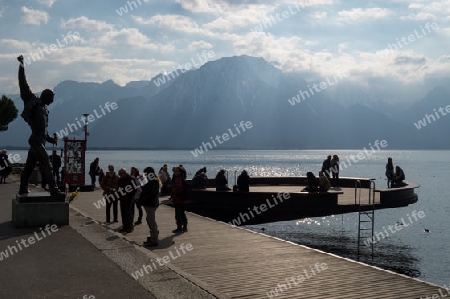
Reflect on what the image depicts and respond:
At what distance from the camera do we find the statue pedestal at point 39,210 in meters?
14.4

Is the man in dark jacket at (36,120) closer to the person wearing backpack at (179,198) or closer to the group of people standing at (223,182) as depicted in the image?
the person wearing backpack at (179,198)

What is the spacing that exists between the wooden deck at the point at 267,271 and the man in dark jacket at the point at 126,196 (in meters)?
0.46

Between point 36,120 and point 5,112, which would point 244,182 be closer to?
point 36,120

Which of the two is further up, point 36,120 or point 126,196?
point 36,120

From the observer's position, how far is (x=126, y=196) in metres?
15.1

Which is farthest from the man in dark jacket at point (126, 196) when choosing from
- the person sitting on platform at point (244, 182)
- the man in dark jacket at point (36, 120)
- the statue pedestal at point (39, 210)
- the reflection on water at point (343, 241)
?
the reflection on water at point (343, 241)

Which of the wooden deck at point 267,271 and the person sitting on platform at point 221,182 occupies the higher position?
the person sitting on platform at point 221,182

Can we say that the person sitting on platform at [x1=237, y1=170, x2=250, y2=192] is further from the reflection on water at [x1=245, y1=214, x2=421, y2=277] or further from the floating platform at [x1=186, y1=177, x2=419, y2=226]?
the reflection on water at [x1=245, y1=214, x2=421, y2=277]

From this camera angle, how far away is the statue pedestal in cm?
1442

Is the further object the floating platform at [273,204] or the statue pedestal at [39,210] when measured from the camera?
the floating platform at [273,204]

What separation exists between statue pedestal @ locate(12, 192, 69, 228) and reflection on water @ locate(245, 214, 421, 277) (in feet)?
47.6

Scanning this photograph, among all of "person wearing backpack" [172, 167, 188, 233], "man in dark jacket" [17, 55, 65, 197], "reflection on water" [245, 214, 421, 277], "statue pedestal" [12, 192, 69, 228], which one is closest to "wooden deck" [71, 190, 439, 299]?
"person wearing backpack" [172, 167, 188, 233]

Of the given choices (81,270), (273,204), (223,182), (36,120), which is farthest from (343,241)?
(81,270)

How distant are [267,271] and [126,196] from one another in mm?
6354
